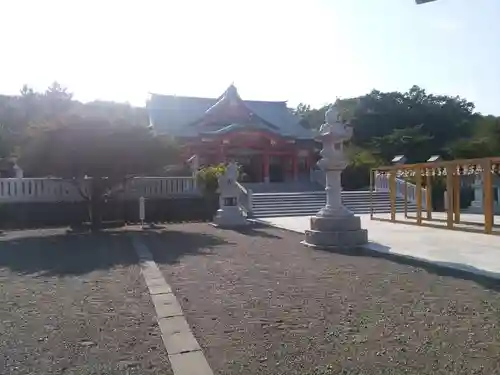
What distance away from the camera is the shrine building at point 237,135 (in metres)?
30.0

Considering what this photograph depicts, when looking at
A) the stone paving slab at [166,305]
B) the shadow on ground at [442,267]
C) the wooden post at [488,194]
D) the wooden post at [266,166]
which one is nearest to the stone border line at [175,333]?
the stone paving slab at [166,305]

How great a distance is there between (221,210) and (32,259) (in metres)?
7.97

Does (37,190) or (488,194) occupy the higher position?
(37,190)

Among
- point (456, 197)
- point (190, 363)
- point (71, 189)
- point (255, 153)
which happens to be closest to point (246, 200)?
point (71, 189)

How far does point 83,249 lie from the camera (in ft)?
35.7

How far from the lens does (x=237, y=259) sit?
352 inches

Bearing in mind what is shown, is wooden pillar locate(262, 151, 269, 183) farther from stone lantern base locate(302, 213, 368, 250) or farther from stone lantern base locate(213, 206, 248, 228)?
stone lantern base locate(302, 213, 368, 250)

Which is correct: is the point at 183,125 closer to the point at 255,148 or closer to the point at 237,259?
the point at 255,148

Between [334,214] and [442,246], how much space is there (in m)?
2.33

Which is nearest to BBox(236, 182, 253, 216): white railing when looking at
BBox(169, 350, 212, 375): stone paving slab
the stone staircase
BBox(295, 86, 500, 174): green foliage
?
the stone staircase

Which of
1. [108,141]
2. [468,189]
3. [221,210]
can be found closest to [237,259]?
[108,141]

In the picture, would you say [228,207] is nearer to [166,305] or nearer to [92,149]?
[92,149]

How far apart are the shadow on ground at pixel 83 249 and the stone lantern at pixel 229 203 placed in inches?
86.2

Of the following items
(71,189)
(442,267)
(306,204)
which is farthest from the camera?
(306,204)
